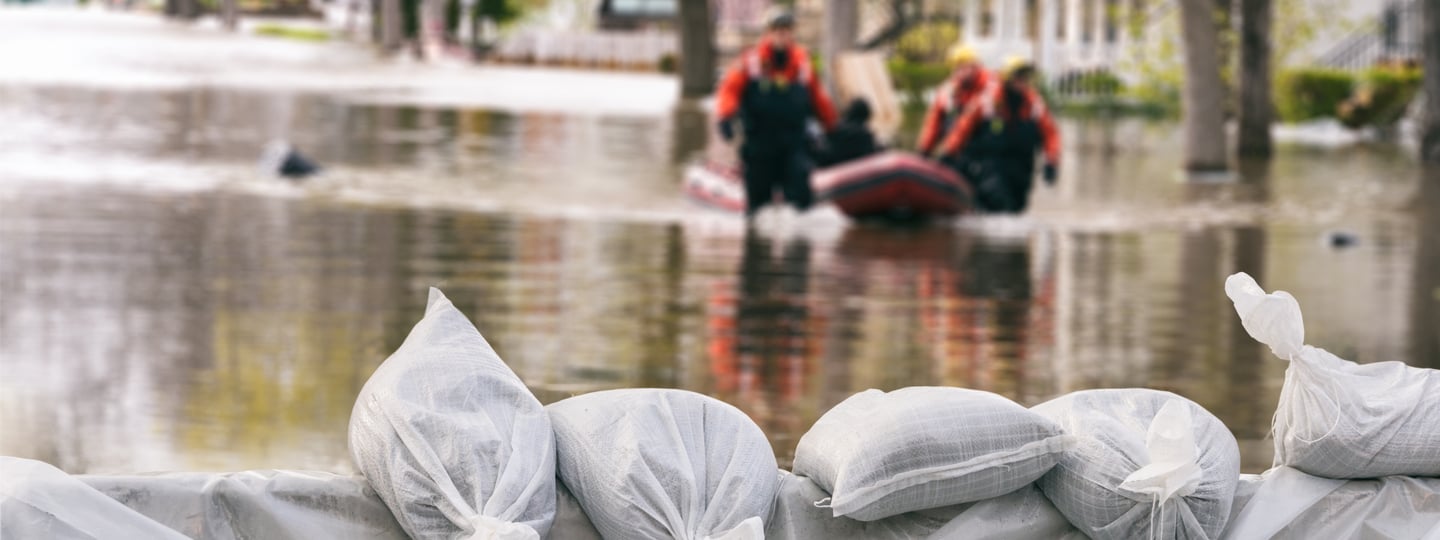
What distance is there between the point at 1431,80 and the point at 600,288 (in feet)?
54.0

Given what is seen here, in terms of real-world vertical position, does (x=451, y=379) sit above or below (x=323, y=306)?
above

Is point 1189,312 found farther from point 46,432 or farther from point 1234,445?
point 1234,445

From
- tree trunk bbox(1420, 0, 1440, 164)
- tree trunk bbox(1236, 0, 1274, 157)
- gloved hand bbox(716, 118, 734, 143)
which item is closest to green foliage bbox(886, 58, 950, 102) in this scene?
tree trunk bbox(1236, 0, 1274, 157)

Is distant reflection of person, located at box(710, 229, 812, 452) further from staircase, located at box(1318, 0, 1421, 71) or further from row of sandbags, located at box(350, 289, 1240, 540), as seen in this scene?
staircase, located at box(1318, 0, 1421, 71)

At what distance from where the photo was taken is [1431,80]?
1047 inches

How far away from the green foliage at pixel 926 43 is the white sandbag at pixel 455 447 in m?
41.1

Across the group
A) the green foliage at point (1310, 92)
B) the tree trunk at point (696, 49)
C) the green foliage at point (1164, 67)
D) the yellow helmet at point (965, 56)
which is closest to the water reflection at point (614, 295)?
the yellow helmet at point (965, 56)

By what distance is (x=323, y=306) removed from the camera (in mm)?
11453

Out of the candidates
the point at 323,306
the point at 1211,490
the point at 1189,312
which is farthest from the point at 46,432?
the point at 1189,312

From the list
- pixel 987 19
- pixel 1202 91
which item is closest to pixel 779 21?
pixel 1202 91

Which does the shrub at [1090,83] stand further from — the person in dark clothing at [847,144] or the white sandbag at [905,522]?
the white sandbag at [905,522]

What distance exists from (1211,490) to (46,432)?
461cm

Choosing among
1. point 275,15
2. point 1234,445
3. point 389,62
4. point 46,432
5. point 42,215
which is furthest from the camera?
point 275,15

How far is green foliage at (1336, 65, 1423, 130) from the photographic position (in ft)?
108
